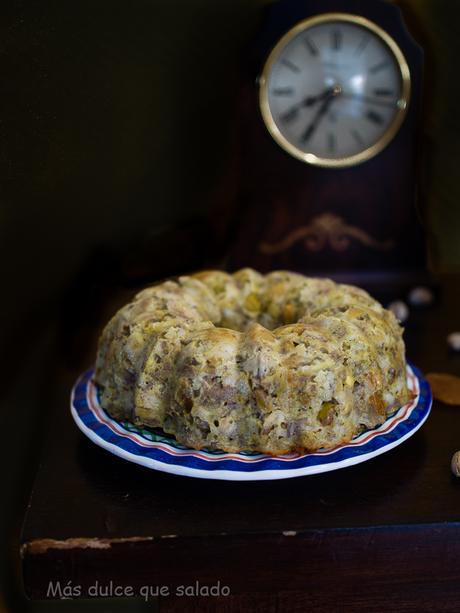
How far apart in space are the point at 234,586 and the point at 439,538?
24cm

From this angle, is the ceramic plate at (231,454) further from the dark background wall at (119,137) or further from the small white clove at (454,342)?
the dark background wall at (119,137)

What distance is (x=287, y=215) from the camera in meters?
1.75

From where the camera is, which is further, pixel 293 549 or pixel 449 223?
pixel 449 223

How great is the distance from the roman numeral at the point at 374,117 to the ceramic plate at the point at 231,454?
726mm

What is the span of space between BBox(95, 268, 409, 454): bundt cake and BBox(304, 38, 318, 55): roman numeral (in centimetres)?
63

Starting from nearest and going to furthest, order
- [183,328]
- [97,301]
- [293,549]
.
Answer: [293,549], [183,328], [97,301]

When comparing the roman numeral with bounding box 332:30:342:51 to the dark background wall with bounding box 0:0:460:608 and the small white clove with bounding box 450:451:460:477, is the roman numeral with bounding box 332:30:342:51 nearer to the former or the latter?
the dark background wall with bounding box 0:0:460:608

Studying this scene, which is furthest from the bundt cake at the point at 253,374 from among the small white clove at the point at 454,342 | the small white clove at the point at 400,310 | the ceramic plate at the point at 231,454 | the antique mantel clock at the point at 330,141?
the antique mantel clock at the point at 330,141

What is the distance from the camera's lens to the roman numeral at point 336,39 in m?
1.61

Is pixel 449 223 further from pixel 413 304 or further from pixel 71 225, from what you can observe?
Result: pixel 71 225

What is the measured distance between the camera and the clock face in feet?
5.29

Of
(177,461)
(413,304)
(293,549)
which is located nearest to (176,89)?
(413,304)

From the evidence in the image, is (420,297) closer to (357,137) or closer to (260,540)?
(357,137)

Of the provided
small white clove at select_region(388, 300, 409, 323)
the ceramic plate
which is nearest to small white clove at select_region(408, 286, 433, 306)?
small white clove at select_region(388, 300, 409, 323)
